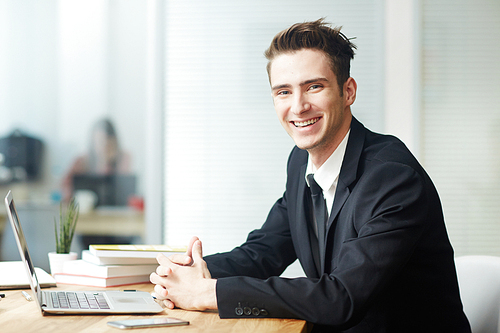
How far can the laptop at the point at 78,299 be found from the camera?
108cm

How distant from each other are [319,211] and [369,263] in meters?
0.38

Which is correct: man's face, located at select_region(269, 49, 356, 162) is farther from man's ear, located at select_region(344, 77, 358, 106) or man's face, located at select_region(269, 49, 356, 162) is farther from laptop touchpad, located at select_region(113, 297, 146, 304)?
laptop touchpad, located at select_region(113, 297, 146, 304)

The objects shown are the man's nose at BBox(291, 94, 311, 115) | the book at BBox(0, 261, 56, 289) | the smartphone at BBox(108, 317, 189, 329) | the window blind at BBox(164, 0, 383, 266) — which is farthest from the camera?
the window blind at BBox(164, 0, 383, 266)

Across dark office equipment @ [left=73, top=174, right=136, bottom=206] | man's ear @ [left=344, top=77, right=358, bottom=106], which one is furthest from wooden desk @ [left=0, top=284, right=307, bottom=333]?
dark office equipment @ [left=73, top=174, right=136, bottom=206]

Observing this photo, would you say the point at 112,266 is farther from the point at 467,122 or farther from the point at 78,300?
the point at 467,122

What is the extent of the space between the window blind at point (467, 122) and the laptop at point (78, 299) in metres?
2.16

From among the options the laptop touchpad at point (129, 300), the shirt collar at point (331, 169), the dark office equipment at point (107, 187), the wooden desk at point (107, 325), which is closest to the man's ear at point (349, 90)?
the shirt collar at point (331, 169)

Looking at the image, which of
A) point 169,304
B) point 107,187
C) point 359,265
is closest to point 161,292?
point 169,304

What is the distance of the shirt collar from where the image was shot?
4.92 feet

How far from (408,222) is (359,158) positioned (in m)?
0.28

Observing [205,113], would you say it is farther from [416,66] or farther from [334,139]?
[334,139]

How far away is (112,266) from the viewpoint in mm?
1476

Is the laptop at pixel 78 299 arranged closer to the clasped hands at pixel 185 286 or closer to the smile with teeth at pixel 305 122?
the clasped hands at pixel 185 286

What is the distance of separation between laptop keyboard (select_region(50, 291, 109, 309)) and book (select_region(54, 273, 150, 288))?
7.4 inches
